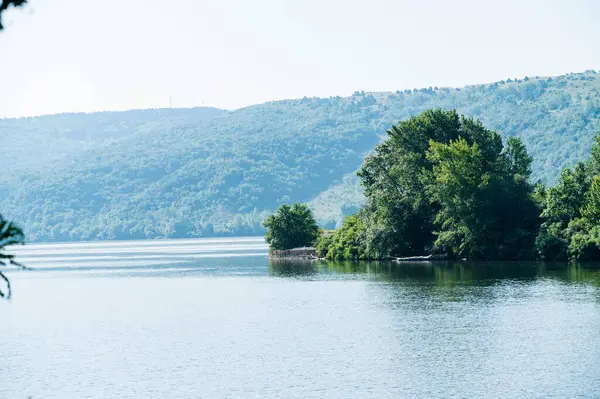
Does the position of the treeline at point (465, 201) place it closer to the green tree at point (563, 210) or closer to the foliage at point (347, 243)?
the green tree at point (563, 210)

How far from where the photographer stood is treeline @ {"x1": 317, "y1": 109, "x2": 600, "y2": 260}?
9706 centimetres

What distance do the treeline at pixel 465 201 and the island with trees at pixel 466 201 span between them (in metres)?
0.11

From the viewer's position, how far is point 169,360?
44.8 m

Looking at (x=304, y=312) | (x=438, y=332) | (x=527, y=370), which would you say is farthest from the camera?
(x=304, y=312)

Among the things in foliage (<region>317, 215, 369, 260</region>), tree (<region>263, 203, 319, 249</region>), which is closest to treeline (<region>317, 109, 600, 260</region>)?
foliage (<region>317, 215, 369, 260</region>)

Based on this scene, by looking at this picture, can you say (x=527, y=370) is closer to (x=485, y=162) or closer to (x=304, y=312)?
(x=304, y=312)

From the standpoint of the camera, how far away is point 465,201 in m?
103

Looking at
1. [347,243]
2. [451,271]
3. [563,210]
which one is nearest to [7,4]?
[451,271]

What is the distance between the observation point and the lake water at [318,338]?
124 feet

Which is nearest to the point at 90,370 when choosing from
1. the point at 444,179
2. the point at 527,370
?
the point at 527,370

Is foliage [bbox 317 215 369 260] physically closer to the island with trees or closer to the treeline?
the treeline

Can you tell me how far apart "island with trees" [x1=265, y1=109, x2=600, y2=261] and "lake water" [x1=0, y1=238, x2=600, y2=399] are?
A: 34.1 ft

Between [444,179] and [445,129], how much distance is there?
12.1 metres

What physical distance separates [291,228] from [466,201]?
4194cm
